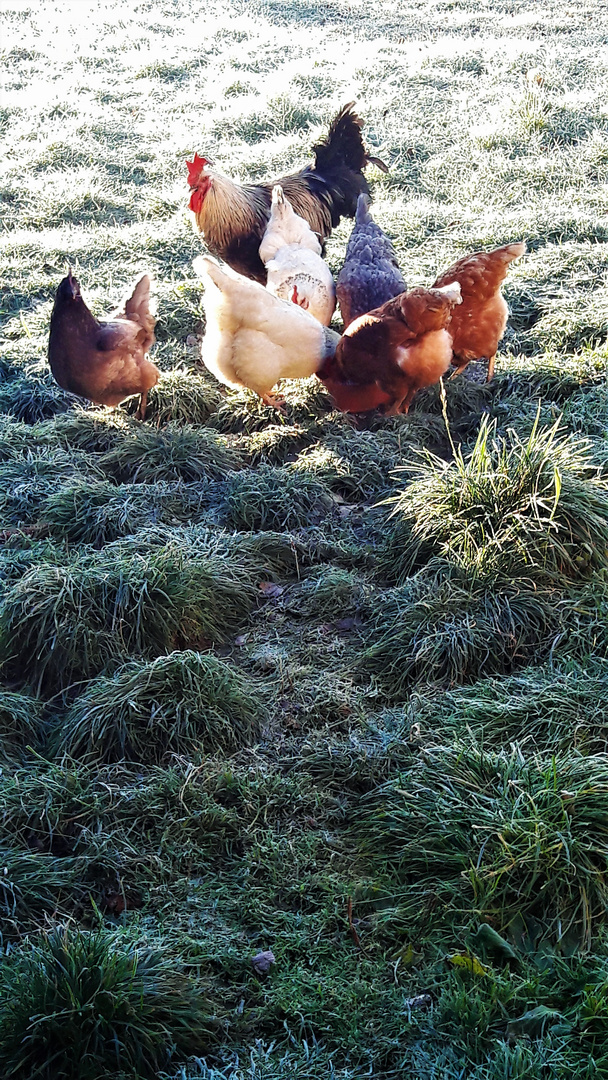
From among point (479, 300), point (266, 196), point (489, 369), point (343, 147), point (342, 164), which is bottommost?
point (489, 369)

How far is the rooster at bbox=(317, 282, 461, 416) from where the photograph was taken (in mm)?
4820

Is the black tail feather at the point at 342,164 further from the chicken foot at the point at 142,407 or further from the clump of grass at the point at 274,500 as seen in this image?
the clump of grass at the point at 274,500

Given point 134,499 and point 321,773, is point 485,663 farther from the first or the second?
point 134,499

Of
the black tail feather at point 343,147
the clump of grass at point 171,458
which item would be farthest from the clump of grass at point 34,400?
the black tail feather at point 343,147

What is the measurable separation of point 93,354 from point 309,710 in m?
2.73

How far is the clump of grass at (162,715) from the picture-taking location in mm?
3188

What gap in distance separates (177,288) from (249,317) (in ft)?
6.17

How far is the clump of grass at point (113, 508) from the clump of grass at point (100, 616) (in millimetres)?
574

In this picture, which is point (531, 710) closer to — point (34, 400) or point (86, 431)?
point (86, 431)

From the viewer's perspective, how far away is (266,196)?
21.9ft

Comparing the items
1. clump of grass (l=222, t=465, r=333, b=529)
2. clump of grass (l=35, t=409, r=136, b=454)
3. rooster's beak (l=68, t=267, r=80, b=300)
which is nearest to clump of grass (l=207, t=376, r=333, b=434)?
clump of grass (l=35, t=409, r=136, b=454)

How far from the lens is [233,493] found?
15.1 feet

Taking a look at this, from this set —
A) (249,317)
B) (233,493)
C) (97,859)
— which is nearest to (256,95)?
(249,317)

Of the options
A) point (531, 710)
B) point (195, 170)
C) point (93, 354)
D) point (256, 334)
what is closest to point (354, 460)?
point (256, 334)
